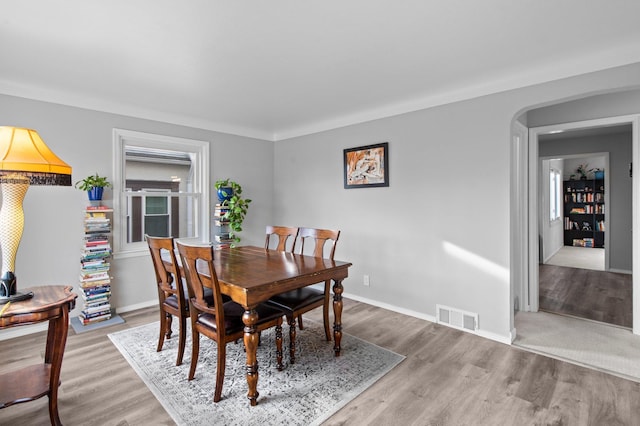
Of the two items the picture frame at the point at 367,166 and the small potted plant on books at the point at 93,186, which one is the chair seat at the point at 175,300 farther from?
the picture frame at the point at 367,166

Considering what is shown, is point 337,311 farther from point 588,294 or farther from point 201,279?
point 588,294

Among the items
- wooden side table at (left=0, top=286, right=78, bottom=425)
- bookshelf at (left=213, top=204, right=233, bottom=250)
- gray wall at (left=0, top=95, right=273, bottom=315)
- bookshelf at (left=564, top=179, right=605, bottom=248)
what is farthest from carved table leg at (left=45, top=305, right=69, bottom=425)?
bookshelf at (left=564, top=179, right=605, bottom=248)

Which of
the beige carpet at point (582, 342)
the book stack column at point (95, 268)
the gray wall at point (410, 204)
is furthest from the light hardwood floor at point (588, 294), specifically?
the book stack column at point (95, 268)

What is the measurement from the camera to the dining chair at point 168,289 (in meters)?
2.32

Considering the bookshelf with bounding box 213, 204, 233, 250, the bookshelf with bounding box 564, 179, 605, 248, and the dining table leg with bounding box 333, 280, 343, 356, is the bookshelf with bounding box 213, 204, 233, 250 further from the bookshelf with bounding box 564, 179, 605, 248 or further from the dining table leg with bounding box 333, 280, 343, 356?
the bookshelf with bounding box 564, 179, 605, 248

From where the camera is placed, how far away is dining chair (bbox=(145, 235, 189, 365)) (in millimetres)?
2317

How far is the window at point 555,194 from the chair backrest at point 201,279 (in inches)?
309

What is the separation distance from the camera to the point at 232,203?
4.21 m

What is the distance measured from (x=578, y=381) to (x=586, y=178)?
24.9ft

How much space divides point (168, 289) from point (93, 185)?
5.29 feet

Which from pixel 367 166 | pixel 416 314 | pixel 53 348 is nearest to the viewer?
pixel 53 348

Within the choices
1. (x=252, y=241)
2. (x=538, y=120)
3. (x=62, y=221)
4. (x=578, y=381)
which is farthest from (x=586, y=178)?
(x=62, y=221)

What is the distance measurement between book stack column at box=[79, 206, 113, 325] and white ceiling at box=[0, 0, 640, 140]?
1.19 metres

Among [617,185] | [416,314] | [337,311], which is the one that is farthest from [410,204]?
[617,185]
